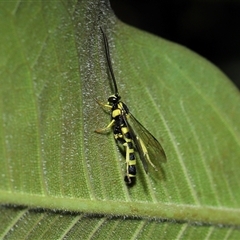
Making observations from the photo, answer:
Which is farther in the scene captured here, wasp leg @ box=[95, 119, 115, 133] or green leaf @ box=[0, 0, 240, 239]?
wasp leg @ box=[95, 119, 115, 133]

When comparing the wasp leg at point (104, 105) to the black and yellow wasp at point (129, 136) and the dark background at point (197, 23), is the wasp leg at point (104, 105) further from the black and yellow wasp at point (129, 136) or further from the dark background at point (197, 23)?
the dark background at point (197, 23)

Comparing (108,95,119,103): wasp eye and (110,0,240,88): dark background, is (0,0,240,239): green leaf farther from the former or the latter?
(110,0,240,88): dark background

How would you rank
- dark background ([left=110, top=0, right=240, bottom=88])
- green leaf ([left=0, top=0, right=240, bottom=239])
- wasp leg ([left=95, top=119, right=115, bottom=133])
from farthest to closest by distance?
dark background ([left=110, top=0, right=240, bottom=88]) → wasp leg ([left=95, top=119, right=115, bottom=133]) → green leaf ([left=0, top=0, right=240, bottom=239])

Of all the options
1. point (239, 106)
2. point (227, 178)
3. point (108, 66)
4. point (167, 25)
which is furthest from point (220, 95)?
point (167, 25)

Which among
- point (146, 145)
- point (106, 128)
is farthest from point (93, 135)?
point (146, 145)

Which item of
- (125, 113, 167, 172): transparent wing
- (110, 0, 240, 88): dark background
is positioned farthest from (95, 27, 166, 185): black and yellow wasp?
(110, 0, 240, 88): dark background

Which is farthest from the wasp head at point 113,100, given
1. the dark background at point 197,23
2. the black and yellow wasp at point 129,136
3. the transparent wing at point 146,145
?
the dark background at point 197,23

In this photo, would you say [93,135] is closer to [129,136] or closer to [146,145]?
[129,136]
